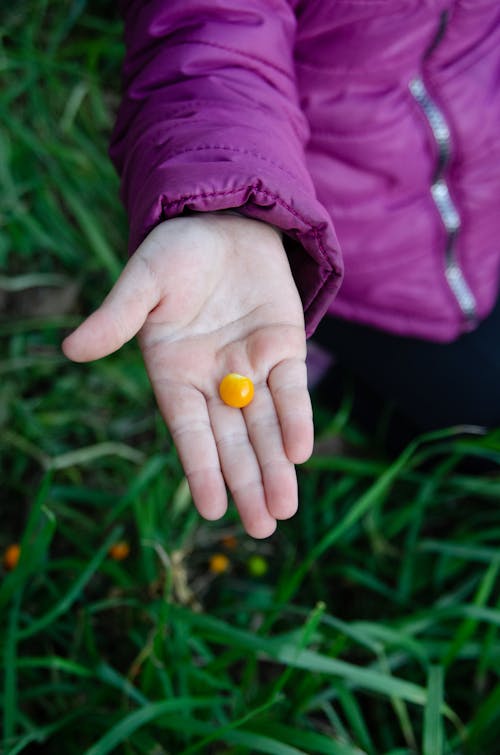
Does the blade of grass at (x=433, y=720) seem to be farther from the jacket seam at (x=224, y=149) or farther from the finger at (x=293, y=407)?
the jacket seam at (x=224, y=149)

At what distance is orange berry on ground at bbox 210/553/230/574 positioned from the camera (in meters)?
1.81

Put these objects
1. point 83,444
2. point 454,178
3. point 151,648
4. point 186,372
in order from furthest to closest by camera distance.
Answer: point 83,444, point 454,178, point 151,648, point 186,372

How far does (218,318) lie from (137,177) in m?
0.25

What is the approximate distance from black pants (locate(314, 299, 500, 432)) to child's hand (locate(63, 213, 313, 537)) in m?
0.71

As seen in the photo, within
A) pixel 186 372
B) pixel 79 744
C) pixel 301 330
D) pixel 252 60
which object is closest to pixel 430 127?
pixel 252 60

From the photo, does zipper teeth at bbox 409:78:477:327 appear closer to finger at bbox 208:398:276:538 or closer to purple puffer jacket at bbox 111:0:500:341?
purple puffer jacket at bbox 111:0:500:341

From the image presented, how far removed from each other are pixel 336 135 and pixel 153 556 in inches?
37.5

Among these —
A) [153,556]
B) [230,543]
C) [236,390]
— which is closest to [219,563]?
[230,543]

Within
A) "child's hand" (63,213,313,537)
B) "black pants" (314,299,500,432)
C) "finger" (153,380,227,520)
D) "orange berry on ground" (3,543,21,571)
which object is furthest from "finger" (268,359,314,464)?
"orange berry on ground" (3,543,21,571)

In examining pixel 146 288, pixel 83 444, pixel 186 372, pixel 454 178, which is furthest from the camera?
pixel 83 444

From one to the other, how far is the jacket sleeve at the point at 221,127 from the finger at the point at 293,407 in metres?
0.12

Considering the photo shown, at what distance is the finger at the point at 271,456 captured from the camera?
3.59 feet

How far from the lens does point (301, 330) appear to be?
116cm

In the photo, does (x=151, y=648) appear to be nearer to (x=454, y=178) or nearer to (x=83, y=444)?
(x=83, y=444)
